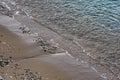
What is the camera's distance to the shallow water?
48.0 feet

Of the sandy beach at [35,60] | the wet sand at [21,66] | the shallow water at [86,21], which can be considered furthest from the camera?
the shallow water at [86,21]

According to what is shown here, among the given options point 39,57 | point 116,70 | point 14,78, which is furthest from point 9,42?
point 116,70

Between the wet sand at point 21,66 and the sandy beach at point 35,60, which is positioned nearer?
the wet sand at point 21,66

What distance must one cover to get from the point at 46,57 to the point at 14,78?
249 cm

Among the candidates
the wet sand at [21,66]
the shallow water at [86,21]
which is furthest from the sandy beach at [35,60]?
the shallow water at [86,21]

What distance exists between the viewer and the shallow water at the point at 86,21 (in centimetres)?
1464

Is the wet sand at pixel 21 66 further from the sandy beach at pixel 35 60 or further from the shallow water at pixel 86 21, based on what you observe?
the shallow water at pixel 86 21

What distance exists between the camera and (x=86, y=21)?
60.3 feet

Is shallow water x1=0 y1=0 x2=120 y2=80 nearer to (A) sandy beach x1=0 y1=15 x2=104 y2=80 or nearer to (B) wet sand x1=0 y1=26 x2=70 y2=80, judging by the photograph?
(A) sandy beach x1=0 y1=15 x2=104 y2=80

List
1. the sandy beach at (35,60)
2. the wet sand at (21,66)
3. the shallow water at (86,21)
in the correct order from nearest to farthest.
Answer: the wet sand at (21,66) < the sandy beach at (35,60) < the shallow water at (86,21)

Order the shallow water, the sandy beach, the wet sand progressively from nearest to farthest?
1. the wet sand
2. the sandy beach
3. the shallow water

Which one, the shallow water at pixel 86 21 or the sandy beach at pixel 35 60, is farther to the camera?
the shallow water at pixel 86 21

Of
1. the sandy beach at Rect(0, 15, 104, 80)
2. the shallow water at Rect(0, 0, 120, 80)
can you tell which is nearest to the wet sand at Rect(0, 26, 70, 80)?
the sandy beach at Rect(0, 15, 104, 80)

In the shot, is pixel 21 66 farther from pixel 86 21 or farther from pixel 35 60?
pixel 86 21
